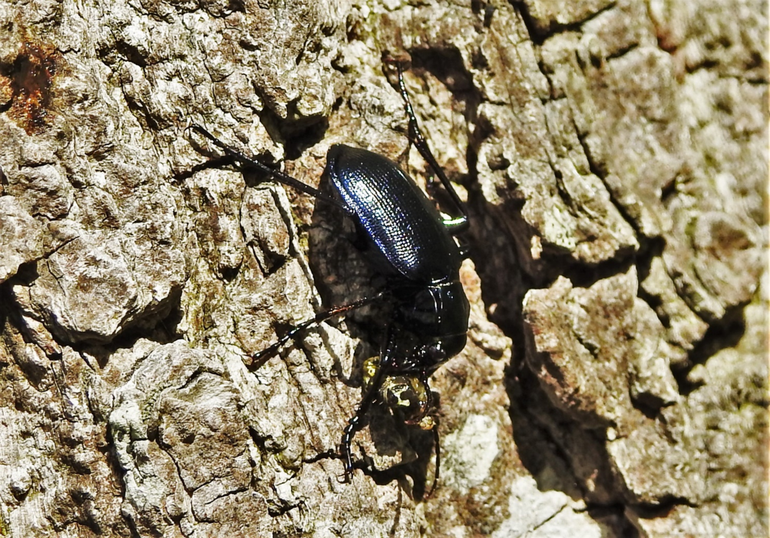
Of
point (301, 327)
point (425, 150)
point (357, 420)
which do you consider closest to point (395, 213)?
point (425, 150)

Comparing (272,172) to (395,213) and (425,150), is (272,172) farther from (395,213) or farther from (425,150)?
(425,150)

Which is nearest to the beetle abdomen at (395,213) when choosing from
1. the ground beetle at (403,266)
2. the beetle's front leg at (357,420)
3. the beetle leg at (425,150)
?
the ground beetle at (403,266)

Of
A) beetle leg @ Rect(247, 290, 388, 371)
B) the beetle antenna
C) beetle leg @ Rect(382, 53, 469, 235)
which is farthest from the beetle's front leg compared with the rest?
beetle leg @ Rect(382, 53, 469, 235)

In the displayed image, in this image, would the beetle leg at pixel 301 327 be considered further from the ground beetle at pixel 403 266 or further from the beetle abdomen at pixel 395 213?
the beetle abdomen at pixel 395 213

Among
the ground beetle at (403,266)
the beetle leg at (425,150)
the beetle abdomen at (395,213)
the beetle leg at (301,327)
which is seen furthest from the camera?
the beetle leg at (425,150)

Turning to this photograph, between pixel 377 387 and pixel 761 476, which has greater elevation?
pixel 377 387

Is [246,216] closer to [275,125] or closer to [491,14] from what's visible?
[275,125]

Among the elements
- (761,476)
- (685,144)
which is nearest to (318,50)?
(685,144)
